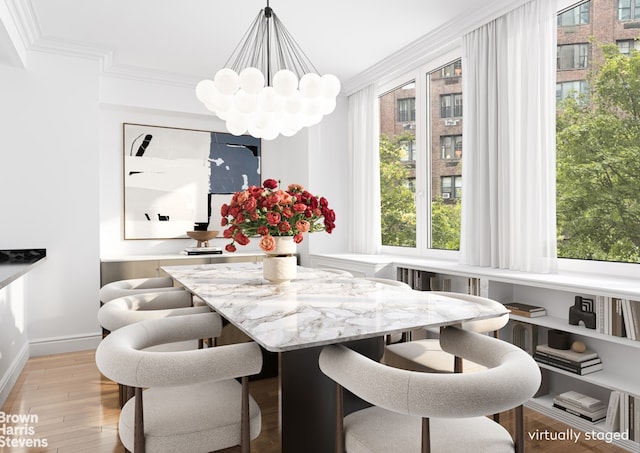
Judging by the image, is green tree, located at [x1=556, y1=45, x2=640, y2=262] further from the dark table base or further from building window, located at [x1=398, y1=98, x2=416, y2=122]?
the dark table base

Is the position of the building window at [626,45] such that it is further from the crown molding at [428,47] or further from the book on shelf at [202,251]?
the book on shelf at [202,251]

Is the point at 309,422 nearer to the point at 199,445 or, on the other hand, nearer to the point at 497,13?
the point at 199,445

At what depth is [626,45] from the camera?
98.6 inches

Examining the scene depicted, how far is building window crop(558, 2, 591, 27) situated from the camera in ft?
8.87

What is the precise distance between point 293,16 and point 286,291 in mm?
2232

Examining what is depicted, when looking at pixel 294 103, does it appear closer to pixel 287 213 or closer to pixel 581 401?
pixel 287 213

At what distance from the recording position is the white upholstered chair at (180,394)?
3.95ft

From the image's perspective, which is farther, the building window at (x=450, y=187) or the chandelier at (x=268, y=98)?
the building window at (x=450, y=187)

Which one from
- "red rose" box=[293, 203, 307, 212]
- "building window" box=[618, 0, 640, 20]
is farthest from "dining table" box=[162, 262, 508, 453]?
"building window" box=[618, 0, 640, 20]

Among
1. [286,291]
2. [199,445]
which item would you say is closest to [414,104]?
[286,291]

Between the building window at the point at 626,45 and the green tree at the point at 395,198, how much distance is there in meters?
1.95

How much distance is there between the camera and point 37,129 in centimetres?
364

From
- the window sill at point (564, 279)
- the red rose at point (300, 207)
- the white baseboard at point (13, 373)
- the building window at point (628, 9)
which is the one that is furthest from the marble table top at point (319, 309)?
the building window at point (628, 9)

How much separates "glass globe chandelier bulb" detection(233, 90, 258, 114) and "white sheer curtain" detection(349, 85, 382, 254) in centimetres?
235
